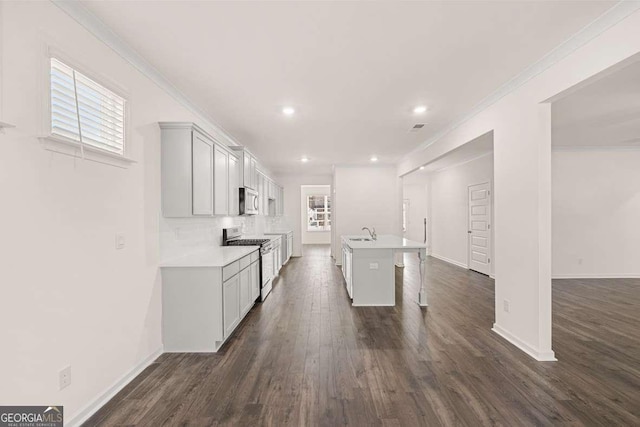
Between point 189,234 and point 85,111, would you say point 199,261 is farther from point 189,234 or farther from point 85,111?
point 85,111

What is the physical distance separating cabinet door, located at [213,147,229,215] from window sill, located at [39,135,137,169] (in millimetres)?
1210

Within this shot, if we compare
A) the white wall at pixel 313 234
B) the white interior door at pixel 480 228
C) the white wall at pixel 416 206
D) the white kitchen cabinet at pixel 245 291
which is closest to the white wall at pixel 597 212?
the white interior door at pixel 480 228

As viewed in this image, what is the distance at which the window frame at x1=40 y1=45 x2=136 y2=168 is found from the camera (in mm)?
1646

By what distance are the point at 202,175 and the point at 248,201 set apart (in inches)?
66.5

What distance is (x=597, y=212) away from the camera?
5.93 metres

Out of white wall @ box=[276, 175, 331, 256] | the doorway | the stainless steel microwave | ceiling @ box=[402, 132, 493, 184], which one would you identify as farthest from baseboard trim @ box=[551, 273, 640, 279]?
the doorway

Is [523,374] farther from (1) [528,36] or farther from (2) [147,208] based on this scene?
(2) [147,208]

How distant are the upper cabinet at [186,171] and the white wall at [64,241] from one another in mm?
234

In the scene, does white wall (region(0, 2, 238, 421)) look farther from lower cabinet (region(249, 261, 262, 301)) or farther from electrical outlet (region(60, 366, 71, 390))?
lower cabinet (region(249, 261, 262, 301))

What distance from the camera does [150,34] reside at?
→ 84.8 inches

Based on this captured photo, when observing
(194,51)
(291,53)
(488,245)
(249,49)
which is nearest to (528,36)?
(291,53)

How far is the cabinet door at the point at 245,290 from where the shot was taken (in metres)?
3.57

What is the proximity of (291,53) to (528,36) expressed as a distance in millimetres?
1905

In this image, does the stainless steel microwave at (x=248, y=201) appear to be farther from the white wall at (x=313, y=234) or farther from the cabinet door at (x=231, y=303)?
the white wall at (x=313, y=234)
